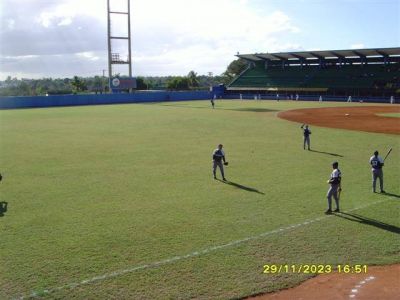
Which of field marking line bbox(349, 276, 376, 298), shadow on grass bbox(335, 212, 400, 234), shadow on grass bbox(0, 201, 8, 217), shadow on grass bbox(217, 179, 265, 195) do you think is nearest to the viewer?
field marking line bbox(349, 276, 376, 298)

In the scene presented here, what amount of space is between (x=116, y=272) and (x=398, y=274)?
5.88 m

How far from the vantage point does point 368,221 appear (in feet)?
40.3

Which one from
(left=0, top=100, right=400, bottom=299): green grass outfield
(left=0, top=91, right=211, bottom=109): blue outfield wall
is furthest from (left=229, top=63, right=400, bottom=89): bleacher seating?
(left=0, top=100, right=400, bottom=299): green grass outfield

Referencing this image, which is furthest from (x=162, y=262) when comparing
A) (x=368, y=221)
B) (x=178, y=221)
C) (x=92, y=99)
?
(x=92, y=99)

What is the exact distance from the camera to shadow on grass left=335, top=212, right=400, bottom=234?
462 inches

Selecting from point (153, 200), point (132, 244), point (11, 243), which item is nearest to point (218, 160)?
point (153, 200)

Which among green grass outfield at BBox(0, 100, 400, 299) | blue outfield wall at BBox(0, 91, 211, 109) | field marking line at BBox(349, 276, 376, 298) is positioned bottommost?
field marking line at BBox(349, 276, 376, 298)

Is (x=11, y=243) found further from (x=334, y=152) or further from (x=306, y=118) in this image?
(x=306, y=118)

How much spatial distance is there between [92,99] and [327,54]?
4160 cm

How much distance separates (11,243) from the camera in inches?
422

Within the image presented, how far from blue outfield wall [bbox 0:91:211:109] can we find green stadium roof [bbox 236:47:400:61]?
44.1 ft

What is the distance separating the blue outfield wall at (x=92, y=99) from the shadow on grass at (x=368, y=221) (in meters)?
60.0

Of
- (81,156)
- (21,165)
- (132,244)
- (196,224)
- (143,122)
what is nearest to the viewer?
(132,244)
